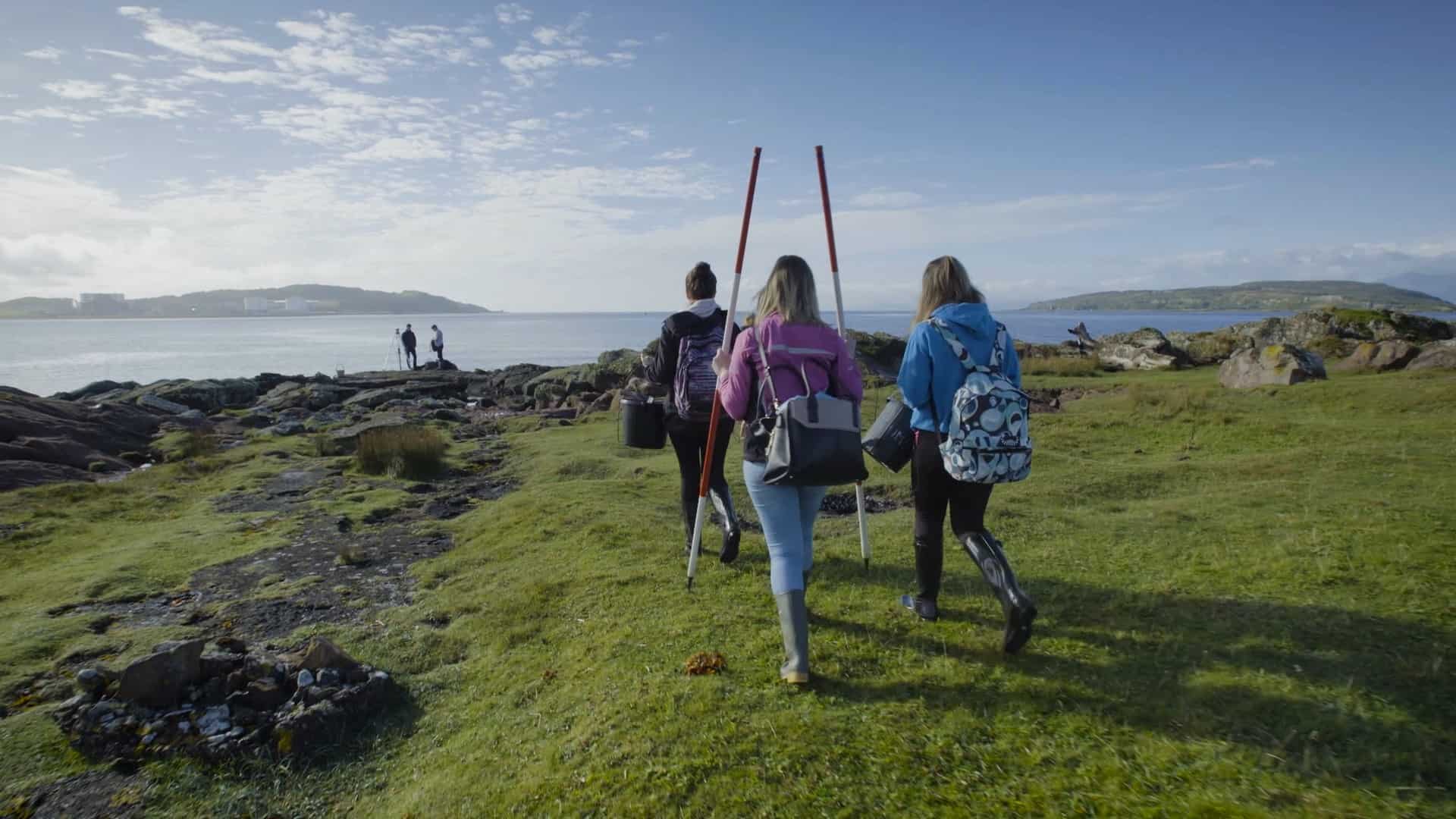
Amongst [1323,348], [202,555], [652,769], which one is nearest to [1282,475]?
[652,769]

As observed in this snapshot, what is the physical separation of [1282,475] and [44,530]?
16567mm

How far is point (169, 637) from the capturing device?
671 centimetres

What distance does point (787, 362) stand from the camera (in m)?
4.50

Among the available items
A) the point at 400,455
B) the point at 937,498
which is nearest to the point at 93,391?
the point at 400,455

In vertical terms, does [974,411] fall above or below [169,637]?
above

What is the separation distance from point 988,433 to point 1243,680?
6.32ft

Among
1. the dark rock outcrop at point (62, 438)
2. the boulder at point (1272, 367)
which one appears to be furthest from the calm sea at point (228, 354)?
the boulder at point (1272, 367)

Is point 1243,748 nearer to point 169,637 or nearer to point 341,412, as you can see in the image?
point 169,637

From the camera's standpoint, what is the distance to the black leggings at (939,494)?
480cm

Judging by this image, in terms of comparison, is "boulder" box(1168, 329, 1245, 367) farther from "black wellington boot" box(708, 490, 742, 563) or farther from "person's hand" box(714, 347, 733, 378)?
"person's hand" box(714, 347, 733, 378)

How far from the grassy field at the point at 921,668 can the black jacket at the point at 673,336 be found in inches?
74.3

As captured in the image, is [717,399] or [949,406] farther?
[717,399]

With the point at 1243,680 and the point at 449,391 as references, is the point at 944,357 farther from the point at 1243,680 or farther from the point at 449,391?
the point at 449,391

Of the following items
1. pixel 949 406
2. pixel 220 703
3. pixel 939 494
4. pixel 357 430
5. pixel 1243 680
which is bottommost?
pixel 220 703
